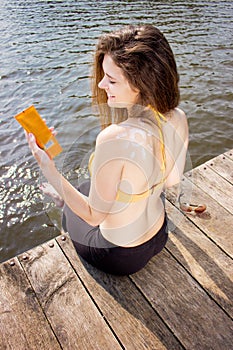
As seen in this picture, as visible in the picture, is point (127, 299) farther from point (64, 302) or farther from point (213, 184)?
point (213, 184)

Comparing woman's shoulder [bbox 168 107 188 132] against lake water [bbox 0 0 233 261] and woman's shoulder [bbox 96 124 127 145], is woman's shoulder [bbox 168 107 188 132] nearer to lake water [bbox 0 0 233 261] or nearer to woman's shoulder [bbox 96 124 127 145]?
woman's shoulder [bbox 96 124 127 145]

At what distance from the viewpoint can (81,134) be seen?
4828 mm

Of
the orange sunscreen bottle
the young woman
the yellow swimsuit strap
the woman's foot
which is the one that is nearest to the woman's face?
the young woman

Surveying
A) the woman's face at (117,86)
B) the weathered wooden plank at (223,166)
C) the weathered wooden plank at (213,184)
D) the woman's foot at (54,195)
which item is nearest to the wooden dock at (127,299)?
the weathered wooden plank at (213,184)

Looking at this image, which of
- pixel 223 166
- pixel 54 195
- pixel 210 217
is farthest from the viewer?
pixel 223 166

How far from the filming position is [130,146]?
1.53 metres

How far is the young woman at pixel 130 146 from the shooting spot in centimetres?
153

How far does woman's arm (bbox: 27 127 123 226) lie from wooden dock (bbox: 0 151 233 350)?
0.62 metres

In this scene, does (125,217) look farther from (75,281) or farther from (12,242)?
(12,242)

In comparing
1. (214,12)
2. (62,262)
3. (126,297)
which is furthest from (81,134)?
(214,12)

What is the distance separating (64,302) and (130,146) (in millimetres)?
1161

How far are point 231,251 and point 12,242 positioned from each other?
2.11 m

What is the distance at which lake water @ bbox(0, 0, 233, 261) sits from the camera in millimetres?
3752

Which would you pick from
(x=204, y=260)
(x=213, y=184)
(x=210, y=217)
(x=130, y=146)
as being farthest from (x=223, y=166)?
(x=130, y=146)
